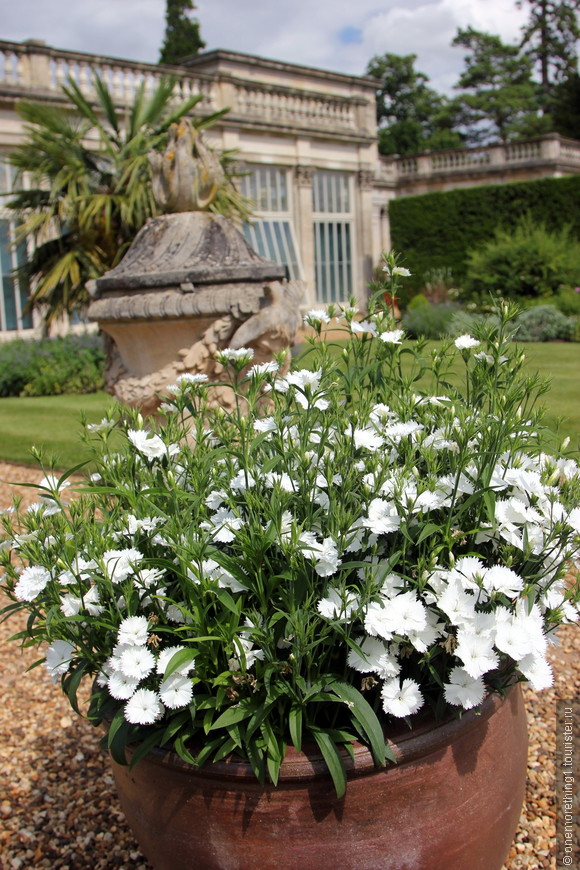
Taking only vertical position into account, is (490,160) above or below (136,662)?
above

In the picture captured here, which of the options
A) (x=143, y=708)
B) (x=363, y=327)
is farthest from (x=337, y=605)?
(x=363, y=327)

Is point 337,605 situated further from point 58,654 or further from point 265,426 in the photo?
point 58,654

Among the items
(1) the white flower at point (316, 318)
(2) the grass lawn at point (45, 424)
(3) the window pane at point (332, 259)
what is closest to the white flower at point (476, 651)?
(1) the white flower at point (316, 318)

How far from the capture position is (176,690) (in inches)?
57.1

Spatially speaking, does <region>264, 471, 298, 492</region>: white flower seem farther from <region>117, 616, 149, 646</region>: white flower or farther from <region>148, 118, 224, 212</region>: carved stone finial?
<region>148, 118, 224, 212</region>: carved stone finial

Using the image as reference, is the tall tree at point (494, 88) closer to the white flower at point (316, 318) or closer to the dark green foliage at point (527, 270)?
the dark green foliage at point (527, 270)

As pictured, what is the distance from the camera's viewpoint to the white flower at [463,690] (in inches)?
58.0

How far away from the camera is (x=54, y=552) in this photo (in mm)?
1628

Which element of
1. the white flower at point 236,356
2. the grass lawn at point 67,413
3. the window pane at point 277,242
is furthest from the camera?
the window pane at point 277,242

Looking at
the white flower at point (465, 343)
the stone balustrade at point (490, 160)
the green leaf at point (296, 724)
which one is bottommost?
the green leaf at point (296, 724)

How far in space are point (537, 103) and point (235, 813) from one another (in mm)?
46040

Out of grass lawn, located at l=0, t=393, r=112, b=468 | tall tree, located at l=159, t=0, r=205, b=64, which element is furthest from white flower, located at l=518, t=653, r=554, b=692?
tall tree, located at l=159, t=0, r=205, b=64

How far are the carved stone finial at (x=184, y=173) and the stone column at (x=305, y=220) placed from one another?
1521 cm

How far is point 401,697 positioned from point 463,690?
116 mm
